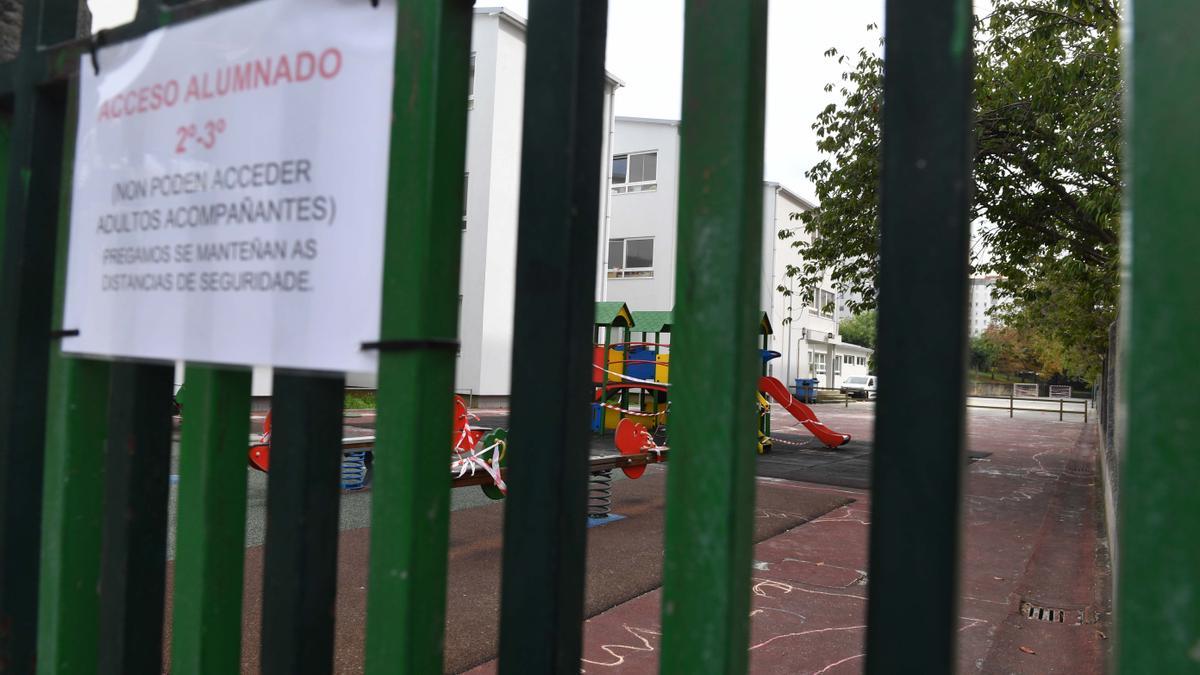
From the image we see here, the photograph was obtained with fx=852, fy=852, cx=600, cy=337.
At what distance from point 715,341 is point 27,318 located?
4.93 feet

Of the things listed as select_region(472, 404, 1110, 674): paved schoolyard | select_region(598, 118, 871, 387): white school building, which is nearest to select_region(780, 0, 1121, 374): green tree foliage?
select_region(472, 404, 1110, 674): paved schoolyard

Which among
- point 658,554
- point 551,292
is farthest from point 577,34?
point 658,554

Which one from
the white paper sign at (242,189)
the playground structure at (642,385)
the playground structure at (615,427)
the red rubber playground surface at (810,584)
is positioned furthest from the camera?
the playground structure at (642,385)

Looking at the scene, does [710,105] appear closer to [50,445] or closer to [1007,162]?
[50,445]

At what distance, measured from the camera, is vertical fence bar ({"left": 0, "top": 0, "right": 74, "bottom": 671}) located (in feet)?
5.60

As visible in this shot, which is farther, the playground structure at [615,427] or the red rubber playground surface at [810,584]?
the playground structure at [615,427]

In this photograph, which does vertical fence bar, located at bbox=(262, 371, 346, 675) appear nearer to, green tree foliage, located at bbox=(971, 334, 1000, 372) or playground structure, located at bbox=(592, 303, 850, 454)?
playground structure, located at bbox=(592, 303, 850, 454)

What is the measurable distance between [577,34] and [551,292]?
0.32 metres

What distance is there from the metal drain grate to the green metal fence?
424 centimetres

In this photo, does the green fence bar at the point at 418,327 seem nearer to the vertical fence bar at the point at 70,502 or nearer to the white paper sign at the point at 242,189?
the white paper sign at the point at 242,189

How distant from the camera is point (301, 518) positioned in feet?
4.15

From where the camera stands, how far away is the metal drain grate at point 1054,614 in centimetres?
443

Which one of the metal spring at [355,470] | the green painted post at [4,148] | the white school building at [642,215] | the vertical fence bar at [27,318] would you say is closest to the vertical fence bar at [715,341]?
the vertical fence bar at [27,318]

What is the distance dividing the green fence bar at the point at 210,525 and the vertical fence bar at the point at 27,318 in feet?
1.72
